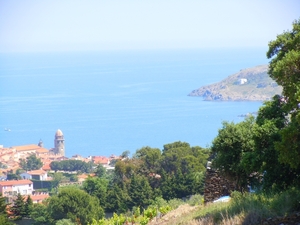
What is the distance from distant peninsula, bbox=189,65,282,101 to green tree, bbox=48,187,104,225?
70296 mm

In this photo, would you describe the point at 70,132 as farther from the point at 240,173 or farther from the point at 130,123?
the point at 240,173

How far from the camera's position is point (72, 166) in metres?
62.2

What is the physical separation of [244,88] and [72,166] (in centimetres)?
4867

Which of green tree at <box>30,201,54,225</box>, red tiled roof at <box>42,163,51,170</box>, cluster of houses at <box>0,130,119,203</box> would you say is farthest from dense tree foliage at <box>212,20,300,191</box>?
red tiled roof at <box>42,163,51,170</box>

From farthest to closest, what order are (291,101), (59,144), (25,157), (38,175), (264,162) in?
(59,144) < (25,157) < (38,175) < (264,162) < (291,101)

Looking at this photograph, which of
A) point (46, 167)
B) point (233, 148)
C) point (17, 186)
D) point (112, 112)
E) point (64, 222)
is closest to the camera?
point (233, 148)

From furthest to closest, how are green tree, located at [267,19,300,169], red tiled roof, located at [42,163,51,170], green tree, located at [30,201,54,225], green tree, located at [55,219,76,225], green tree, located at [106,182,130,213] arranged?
1. red tiled roof, located at [42,163,51,170]
2. green tree, located at [106,182,130,213]
3. green tree, located at [30,201,54,225]
4. green tree, located at [55,219,76,225]
5. green tree, located at [267,19,300,169]

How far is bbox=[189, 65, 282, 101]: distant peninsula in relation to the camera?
310ft

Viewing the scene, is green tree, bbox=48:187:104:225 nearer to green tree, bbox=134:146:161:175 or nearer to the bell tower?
green tree, bbox=134:146:161:175

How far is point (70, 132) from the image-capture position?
9256 centimetres

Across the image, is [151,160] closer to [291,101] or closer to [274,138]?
[274,138]

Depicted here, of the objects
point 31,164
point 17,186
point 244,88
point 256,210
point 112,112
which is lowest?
point 31,164

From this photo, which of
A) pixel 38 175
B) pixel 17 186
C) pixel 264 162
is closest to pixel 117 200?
pixel 264 162

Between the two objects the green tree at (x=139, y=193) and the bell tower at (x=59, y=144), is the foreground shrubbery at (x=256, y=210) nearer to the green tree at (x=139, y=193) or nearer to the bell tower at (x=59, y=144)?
the green tree at (x=139, y=193)
